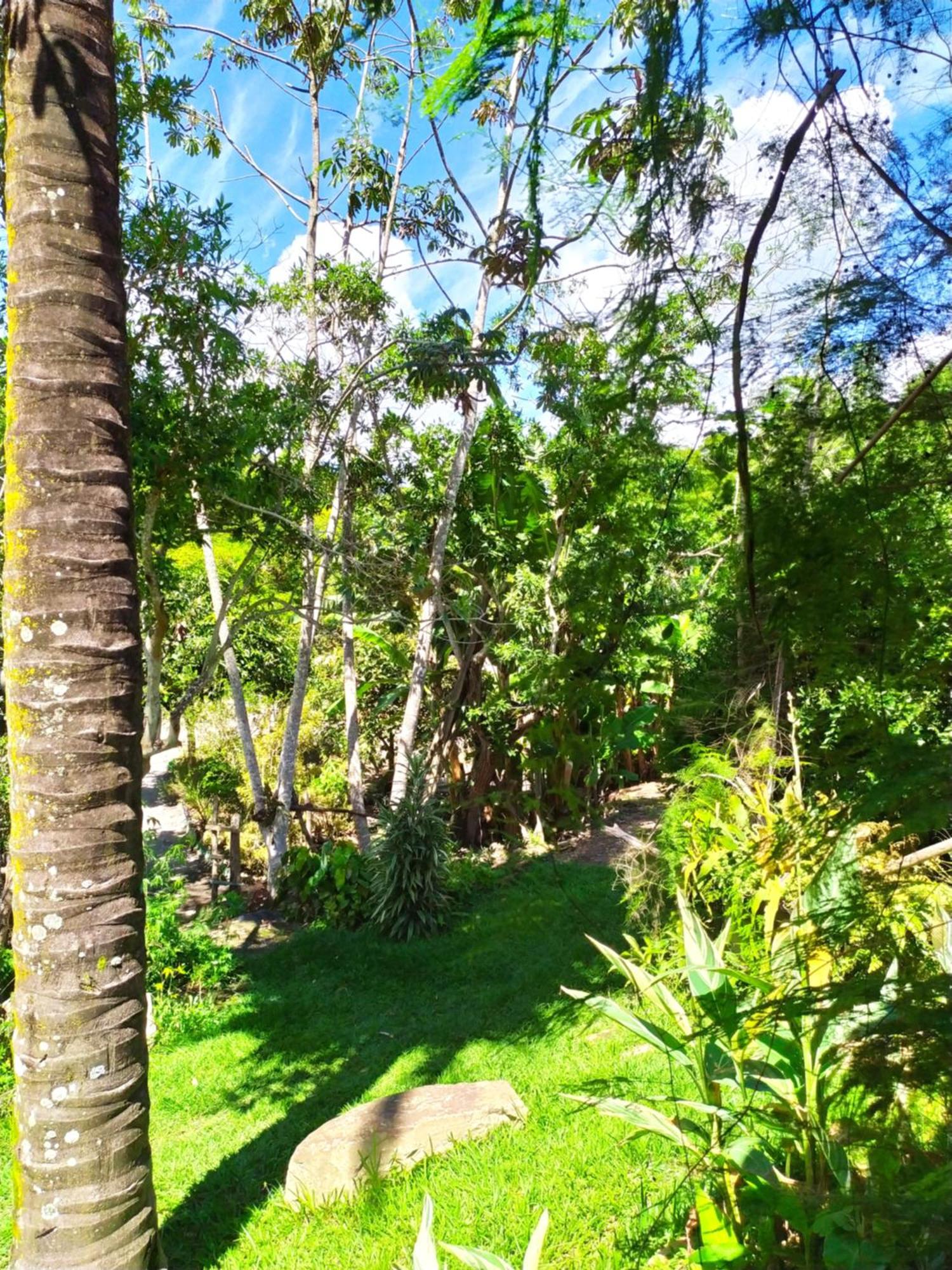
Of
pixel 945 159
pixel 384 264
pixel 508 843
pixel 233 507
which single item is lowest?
pixel 508 843

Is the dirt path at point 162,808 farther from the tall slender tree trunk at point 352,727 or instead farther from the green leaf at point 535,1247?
the green leaf at point 535,1247

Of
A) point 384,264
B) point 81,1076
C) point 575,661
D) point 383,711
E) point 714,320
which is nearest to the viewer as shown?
point 714,320

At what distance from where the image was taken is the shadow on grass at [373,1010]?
401cm

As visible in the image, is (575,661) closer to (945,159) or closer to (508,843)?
(945,159)

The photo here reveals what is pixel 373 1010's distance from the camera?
634cm

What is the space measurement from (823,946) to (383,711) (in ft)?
33.6

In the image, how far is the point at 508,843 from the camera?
1023 centimetres

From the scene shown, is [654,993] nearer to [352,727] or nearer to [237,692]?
[237,692]

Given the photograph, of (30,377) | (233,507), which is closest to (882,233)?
(30,377)

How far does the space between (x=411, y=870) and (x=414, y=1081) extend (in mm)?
3110

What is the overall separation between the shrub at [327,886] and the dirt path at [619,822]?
2.51m

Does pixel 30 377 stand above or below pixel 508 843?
above

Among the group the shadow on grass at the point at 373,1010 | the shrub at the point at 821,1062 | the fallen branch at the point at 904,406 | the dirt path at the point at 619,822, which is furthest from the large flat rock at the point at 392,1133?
the dirt path at the point at 619,822

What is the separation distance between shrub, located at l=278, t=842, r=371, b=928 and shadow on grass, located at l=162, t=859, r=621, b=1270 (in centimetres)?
32
